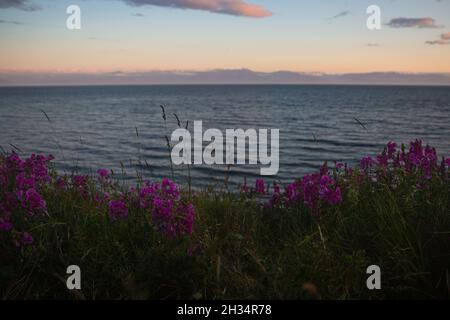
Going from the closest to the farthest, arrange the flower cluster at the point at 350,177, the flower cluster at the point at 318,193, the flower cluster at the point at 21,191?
1. the flower cluster at the point at 21,191
2. the flower cluster at the point at 318,193
3. the flower cluster at the point at 350,177

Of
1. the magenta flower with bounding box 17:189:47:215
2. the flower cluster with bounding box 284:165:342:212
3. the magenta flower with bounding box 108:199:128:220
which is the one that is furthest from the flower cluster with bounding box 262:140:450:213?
the magenta flower with bounding box 17:189:47:215

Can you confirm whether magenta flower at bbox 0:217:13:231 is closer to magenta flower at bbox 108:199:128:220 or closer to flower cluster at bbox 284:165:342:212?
magenta flower at bbox 108:199:128:220

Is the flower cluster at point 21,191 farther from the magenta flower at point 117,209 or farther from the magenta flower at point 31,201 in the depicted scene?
the magenta flower at point 117,209

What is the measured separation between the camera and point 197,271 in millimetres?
3812

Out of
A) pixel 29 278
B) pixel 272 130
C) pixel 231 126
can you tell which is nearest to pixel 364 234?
pixel 29 278

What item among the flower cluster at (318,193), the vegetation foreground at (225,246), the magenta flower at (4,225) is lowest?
the vegetation foreground at (225,246)

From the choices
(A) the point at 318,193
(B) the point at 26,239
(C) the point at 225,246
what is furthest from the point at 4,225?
(A) the point at 318,193

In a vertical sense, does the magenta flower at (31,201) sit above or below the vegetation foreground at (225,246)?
above

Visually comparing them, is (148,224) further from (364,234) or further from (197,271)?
(364,234)

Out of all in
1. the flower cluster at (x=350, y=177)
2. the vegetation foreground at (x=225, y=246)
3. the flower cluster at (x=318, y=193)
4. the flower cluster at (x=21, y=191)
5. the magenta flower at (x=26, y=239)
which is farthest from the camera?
the flower cluster at (x=350, y=177)

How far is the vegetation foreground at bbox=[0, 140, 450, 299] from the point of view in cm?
368

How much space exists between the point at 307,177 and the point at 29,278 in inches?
138

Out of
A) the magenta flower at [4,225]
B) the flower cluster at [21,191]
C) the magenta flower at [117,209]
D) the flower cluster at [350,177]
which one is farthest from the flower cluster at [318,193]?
the magenta flower at [4,225]

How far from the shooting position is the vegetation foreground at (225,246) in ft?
12.1
